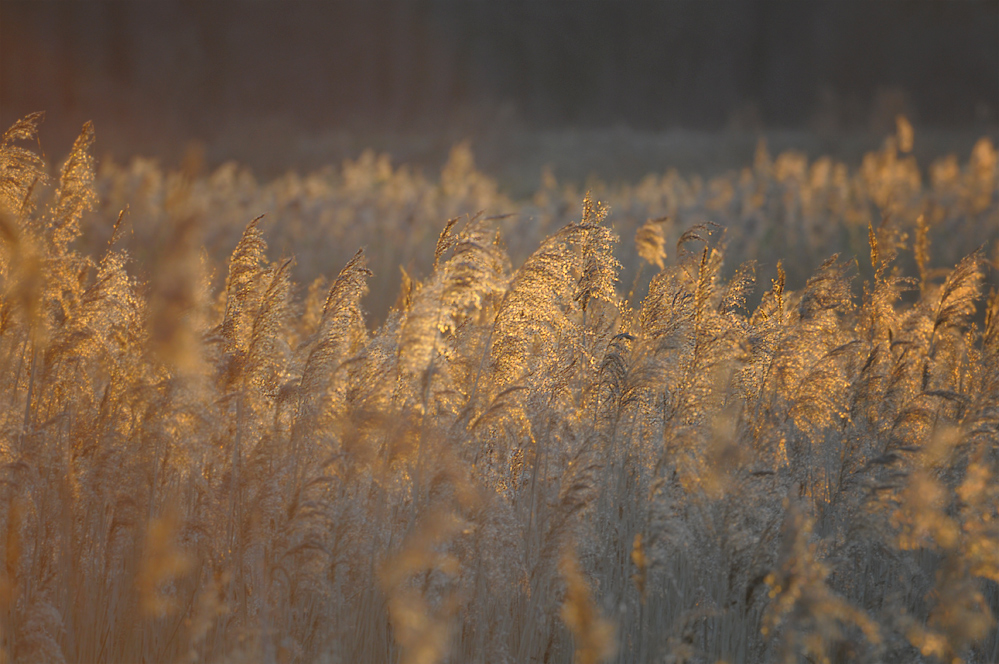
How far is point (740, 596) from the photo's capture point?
3.21m

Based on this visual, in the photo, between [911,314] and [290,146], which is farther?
[290,146]

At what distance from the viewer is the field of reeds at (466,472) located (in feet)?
9.61

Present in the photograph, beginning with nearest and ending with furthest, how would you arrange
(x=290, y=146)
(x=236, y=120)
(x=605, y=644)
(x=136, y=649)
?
(x=605, y=644), (x=136, y=649), (x=290, y=146), (x=236, y=120)

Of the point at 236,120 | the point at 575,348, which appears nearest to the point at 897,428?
the point at 575,348

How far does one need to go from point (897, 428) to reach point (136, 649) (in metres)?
3.67

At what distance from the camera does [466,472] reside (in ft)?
10.0

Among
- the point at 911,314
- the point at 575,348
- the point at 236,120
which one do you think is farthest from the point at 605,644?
the point at 236,120

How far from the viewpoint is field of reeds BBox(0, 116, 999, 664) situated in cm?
293

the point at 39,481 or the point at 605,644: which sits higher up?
the point at 39,481

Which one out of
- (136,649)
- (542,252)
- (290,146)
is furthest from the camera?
(290,146)

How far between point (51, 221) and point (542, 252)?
226 centimetres

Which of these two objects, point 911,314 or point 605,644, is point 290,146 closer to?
point 911,314

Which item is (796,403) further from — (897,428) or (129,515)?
(129,515)

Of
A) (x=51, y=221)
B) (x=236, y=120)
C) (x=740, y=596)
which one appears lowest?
(x=740, y=596)
